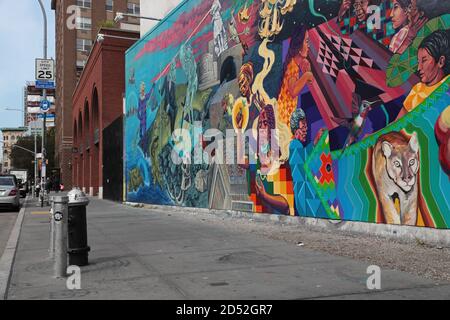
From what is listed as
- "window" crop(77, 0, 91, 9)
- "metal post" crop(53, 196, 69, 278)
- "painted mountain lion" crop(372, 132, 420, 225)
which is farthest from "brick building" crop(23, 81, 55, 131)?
"painted mountain lion" crop(372, 132, 420, 225)

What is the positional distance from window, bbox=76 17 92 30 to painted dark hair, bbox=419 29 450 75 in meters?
64.9

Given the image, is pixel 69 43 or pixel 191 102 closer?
pixel 191 102

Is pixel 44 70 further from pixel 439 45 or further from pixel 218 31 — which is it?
pixel 439 45

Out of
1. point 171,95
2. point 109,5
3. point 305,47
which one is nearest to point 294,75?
point 305,47

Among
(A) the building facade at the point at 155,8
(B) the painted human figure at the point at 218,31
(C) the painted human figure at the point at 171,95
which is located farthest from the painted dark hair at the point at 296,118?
(A) the building facade at the point at 155,8

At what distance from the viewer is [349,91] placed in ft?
32.3

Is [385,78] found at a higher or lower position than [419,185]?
higher

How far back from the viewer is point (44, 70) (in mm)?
23094

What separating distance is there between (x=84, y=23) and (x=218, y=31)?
185 feet

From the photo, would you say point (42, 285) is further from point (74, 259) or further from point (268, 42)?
point (268, 42)

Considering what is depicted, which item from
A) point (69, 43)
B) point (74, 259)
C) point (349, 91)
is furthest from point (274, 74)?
point (69, 43)

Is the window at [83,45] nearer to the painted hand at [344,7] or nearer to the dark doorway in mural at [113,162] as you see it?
the dark doorway in mural at [113,162]

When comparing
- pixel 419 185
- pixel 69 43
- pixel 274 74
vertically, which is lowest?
pixel 419 185
